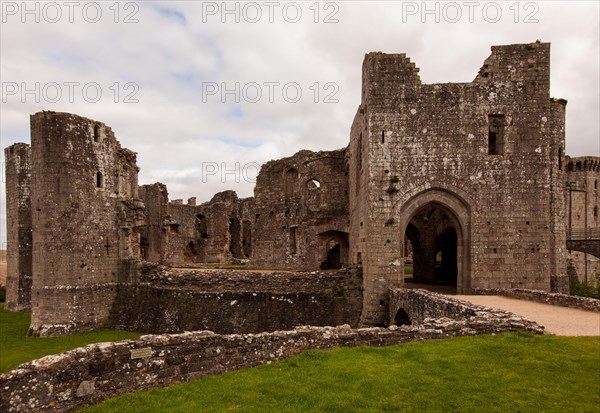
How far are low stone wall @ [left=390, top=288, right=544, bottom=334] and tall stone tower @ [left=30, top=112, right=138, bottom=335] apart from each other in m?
12.9

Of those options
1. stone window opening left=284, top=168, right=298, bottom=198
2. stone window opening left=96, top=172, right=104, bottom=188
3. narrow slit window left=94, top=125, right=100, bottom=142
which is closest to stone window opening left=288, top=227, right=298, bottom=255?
stone window opening left=284, top=168, right=298, bottom=198

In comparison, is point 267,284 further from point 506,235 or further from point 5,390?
point 5,390

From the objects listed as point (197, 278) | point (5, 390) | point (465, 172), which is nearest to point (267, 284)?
point (197, 278)

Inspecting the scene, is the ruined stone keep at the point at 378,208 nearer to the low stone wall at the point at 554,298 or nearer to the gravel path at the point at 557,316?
the low stone wall at the point at 554,298

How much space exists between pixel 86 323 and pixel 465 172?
56.2 feet

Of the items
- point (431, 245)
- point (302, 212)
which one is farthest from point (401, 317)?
point (302, 212)

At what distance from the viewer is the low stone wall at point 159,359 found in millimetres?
5855

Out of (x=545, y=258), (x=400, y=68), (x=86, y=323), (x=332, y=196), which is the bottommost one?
(x=86, y=323)

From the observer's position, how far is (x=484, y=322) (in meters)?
8.66

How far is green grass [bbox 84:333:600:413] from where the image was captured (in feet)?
18.6

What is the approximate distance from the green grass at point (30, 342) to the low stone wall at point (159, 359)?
8626 mm

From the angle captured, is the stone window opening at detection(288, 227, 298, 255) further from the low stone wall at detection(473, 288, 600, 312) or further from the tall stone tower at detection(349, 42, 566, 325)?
the low stone wall at detection(473, 288, 600, 312)

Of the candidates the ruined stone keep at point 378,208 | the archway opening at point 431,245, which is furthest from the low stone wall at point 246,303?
the archway opening at point 431,245

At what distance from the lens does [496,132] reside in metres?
16.6
